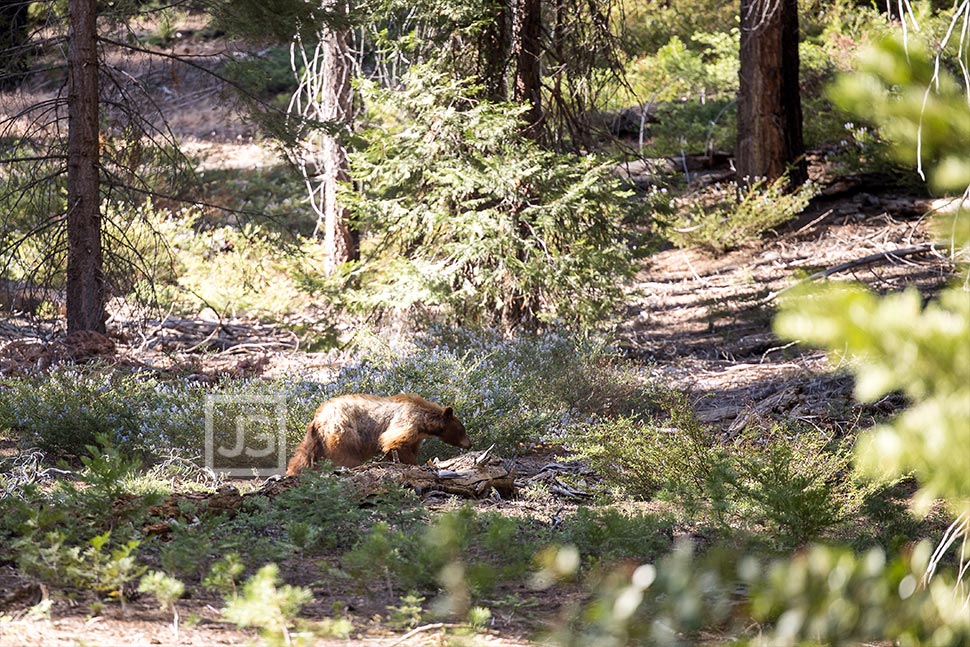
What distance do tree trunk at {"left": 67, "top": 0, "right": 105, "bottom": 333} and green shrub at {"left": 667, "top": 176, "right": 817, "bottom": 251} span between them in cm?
860

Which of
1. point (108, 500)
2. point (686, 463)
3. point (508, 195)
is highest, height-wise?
point (508, 195)

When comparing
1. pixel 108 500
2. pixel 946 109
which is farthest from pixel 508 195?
pixel 946 109

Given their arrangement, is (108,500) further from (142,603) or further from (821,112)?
(821,112)

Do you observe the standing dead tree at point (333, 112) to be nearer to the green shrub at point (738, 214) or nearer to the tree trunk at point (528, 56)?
the tree trunk at point (528, 56)

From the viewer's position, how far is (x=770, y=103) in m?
16.9

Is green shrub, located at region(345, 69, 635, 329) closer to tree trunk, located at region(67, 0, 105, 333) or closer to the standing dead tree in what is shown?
tree trunk, located at region(67, 0, 105, 333)

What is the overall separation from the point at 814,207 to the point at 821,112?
2.34m

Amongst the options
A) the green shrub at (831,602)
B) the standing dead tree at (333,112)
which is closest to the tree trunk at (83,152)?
the standing dead tree at (333,112)

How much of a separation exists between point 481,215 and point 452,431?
3.79 metres

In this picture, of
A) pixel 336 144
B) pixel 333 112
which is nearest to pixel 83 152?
pixel 336 144

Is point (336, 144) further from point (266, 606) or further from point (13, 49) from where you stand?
point (266, 606)

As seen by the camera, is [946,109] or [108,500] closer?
[946,109]

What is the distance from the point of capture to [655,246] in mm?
11742

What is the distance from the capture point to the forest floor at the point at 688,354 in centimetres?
380
